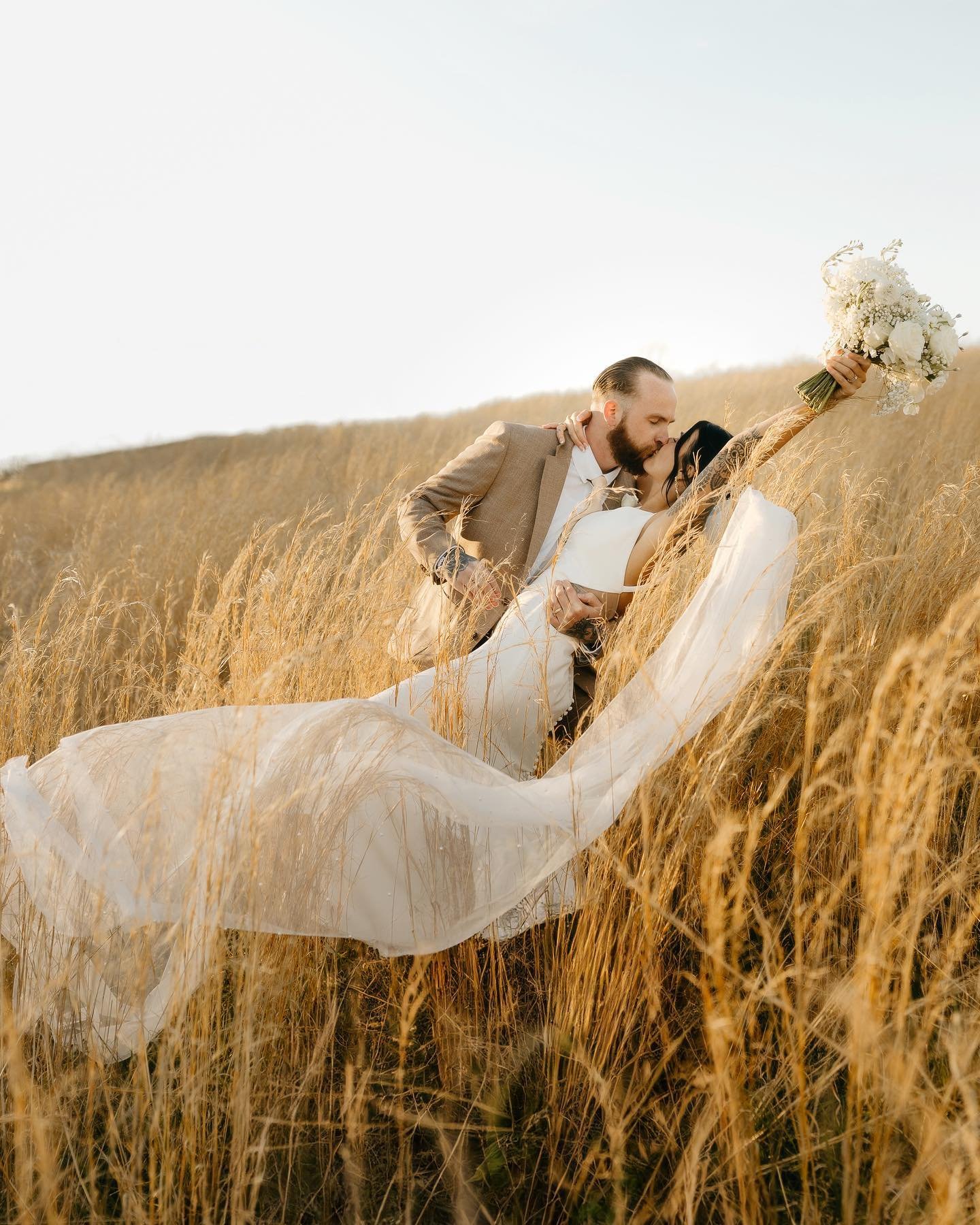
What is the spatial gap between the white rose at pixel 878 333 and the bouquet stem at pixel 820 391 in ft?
0.52

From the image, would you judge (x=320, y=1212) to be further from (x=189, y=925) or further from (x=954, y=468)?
(x=954, y=468)

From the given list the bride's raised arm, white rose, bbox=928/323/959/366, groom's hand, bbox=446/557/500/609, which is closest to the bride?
the bride's raised arm

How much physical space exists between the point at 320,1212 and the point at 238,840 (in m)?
0.64

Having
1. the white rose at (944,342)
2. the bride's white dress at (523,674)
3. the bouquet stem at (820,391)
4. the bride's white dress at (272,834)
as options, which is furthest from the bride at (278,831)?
the white rose at (944,342)

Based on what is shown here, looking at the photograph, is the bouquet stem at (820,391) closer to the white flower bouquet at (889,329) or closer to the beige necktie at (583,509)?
the white flower bouquet at (889,329)

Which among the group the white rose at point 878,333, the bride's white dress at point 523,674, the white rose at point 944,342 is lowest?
the bride's white dress at point 523,674

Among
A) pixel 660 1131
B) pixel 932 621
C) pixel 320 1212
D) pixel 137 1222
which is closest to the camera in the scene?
pixel 137 1222

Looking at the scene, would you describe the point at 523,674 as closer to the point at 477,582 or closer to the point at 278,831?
the point at 477,582

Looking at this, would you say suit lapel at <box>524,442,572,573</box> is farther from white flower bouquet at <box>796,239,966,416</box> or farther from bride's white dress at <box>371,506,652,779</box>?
white flower bouquet at <box>796,239,966,416</box>

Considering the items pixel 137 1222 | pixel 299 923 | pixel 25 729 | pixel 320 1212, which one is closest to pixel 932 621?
pixel 299 923

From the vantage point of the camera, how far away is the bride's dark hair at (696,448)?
344 cm

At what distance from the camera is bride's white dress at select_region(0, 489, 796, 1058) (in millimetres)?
1690

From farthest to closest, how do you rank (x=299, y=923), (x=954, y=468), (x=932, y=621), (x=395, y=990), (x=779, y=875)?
(x=954, y=468) → (x=932, y=621) → (x=779, y=875) → (x=395, y=990) → (x=299, y=923)

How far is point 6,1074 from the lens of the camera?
164 centimetres
